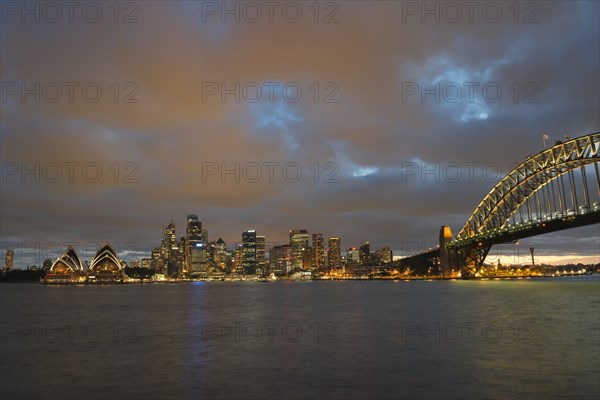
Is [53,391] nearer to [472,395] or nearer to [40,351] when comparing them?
[40,351]

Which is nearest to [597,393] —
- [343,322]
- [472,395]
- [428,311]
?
[472,395]

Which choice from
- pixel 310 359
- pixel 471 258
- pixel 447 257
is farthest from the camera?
pixel 447 257

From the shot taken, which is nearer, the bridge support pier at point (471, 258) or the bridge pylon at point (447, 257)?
the bridge support pier at point (471, 258)

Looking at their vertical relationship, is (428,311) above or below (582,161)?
below

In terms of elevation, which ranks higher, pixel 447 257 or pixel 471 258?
pixel 447 257

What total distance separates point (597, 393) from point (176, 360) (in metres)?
21.4

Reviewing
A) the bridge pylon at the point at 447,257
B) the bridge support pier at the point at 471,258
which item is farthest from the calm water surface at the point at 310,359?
the bridge pylon at the point at 447,257

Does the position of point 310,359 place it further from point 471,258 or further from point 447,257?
point 447,257

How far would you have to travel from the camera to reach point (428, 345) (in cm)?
3316

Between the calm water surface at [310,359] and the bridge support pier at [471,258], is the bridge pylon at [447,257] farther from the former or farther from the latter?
the calm water surface at [310,359]

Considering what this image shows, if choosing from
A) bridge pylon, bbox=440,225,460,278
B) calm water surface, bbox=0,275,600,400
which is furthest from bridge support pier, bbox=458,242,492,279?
calm water surface, bbox=0,275,600,400

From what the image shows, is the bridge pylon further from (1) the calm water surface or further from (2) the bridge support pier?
(1) the calm water surface

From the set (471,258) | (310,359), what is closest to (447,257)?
(471,258)

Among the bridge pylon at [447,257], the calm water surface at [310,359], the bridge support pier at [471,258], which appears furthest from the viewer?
the bridge pylon at [447,257]
